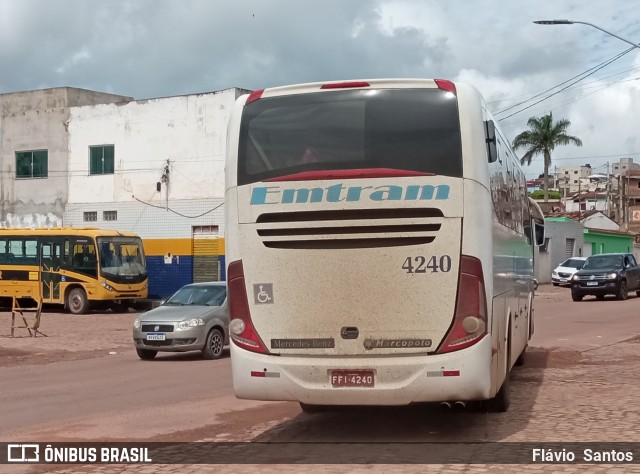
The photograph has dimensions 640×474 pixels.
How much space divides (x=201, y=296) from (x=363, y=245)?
446 inches

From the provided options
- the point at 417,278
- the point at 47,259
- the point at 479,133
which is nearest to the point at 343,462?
the point at 417,278

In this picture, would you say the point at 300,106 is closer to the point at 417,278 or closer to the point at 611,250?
the point at 417,278

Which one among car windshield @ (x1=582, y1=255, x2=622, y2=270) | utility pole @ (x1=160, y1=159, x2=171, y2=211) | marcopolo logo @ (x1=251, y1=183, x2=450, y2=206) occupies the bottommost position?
car windshield @ (x1=582, y1=255, x2=622, y2=270)

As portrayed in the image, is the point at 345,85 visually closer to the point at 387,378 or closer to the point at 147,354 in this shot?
the point at 387,378

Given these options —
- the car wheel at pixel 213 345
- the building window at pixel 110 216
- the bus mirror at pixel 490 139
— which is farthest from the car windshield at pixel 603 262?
the bus mirror at pixel 490 139

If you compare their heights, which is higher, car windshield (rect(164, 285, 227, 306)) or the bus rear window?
the bus rear window

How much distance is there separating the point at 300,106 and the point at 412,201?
1.46 metres

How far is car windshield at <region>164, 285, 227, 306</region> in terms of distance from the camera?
19.1m

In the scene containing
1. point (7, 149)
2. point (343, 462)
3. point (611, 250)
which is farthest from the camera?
point (611, 250)

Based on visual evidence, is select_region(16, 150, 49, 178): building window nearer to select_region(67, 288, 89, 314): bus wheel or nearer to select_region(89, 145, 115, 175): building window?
select_region(89, 145, 115, 175): building window

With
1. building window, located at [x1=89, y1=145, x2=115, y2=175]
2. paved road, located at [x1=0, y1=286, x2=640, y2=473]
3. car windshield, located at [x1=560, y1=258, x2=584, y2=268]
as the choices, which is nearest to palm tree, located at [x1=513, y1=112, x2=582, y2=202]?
car windshield, located at [x1=560, y1=258, x2=584, y2=268]

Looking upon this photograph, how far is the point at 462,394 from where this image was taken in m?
8.34

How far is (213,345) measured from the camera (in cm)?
1838

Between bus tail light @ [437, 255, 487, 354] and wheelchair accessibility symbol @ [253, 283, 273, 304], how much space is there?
1.63 metres
